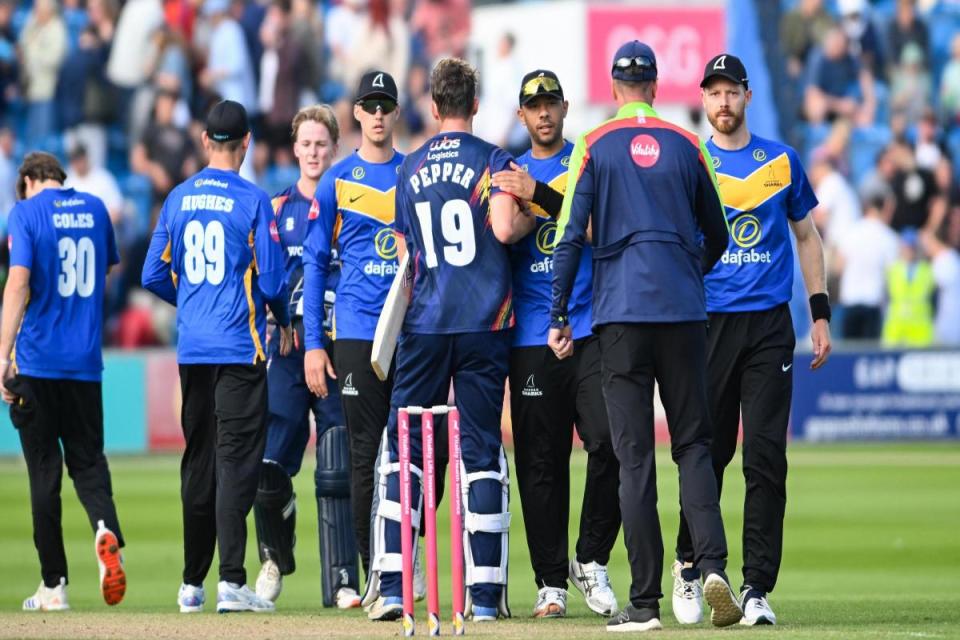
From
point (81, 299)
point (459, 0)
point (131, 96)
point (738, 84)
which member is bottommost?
point (81, 299)

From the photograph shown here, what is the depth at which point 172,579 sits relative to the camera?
1183 cm

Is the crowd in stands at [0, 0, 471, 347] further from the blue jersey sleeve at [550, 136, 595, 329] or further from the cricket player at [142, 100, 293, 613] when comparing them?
the blue jersey sleeve at [550, 136, 595, 329]

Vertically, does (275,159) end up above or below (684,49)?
below

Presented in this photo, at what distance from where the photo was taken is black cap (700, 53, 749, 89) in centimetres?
841

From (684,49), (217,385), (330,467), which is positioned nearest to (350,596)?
(330,467)

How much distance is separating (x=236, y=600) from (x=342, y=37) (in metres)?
19.3

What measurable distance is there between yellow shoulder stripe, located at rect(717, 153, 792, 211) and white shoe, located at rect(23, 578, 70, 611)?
4.25m

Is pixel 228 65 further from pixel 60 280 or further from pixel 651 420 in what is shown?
pixel 651 420

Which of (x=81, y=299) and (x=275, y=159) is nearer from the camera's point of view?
(x=81, y=299)

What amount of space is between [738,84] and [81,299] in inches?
159

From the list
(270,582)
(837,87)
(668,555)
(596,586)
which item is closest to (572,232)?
(596,586)

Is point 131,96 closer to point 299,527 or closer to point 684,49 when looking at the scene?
point 684,49

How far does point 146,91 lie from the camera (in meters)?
25.3

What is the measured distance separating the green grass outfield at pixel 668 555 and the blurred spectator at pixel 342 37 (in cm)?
788
